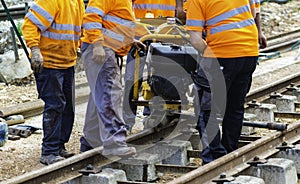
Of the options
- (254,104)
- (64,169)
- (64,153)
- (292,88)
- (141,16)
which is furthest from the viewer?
(292,88)

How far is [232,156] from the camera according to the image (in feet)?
21.9

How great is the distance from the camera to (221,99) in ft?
22.8

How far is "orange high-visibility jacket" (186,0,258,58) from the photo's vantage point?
6.66m

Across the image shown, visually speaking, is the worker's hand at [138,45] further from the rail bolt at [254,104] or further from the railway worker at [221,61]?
the rail bolt at [254,104]

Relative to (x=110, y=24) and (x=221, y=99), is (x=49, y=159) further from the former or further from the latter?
(x=221, y=99)

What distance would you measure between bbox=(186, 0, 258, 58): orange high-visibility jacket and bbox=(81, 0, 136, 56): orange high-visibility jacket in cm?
74

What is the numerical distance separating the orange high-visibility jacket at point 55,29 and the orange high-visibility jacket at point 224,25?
118 centimetres

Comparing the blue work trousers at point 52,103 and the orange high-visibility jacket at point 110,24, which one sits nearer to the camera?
the orange high-visibility jacket at point 110,24

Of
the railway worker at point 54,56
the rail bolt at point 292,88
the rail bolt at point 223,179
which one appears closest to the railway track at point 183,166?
the rail bolt at point 223,179

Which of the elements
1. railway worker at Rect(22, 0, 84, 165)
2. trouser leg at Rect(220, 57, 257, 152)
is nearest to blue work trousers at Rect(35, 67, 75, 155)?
railway worker at Rect(22, 0, 84, 165)

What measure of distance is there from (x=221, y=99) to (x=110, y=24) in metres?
1.27

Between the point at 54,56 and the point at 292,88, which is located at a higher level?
the point at 54,56

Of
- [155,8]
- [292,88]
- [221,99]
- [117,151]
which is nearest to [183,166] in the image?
[117,151]

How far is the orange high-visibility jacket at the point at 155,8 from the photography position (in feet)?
29.7
